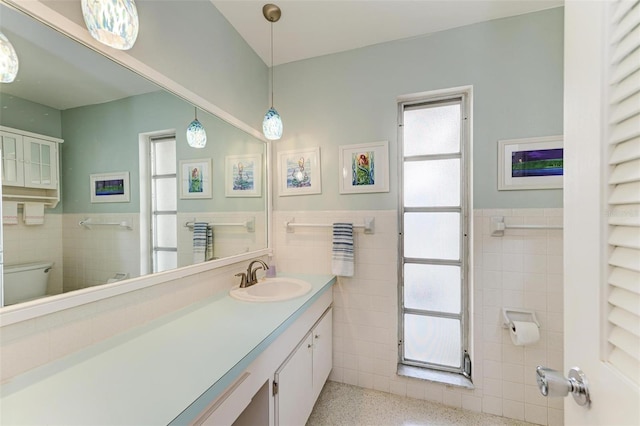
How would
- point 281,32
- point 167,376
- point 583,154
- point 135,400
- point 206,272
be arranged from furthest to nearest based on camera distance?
point 281,32 < point 206,272 < point 167,376 < point 135,400 < point 583,154

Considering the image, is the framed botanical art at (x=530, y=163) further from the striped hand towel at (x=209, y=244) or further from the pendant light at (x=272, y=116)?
the striped hand towel at (x=209, y=244)

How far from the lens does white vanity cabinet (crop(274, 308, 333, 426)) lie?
3.78 feet

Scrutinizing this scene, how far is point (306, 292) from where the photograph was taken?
1.52 m

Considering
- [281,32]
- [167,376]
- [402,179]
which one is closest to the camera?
[167,376]

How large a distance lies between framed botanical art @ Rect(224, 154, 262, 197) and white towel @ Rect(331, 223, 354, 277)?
0.76 meters

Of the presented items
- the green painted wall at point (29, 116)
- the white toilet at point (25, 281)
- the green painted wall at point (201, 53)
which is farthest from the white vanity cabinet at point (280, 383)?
the green painted wall at point (201, 53)

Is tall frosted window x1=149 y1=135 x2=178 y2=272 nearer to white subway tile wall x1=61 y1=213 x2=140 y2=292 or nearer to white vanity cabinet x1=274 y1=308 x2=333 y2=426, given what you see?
white subway tile wall x1=61 y1=213 x2=140 y2=292

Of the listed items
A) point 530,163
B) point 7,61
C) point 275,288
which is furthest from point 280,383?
point 530,163

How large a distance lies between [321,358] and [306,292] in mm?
551

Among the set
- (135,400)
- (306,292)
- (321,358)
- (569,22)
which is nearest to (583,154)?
(569,22)

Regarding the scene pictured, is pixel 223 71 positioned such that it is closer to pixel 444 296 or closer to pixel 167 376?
pixel 167 376

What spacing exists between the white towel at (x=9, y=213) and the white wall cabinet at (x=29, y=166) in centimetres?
2

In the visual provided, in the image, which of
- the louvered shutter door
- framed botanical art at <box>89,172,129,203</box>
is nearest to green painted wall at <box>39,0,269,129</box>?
framed botanical art at <box>89,172,129,203</box>

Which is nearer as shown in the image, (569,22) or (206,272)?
(569,22)
